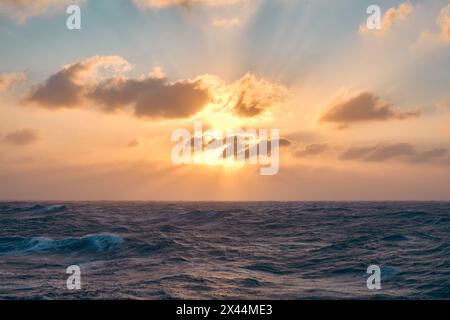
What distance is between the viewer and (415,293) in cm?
1848

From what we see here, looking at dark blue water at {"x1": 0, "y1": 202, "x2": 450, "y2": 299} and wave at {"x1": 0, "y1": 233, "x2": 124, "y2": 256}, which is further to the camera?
wave at {"x1": 0, "y1": 233, "x2": 124, "y2": 256}

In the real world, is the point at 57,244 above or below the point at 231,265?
below

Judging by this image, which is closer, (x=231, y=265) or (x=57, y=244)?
(x=231, y=265)

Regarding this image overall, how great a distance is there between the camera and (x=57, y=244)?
36.6 meters

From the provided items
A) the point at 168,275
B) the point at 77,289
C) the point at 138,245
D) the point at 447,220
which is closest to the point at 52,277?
the point at 77,289

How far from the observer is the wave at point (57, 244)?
1322 inches

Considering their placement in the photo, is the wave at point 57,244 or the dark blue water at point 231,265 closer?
the dark blue water at point 231,265

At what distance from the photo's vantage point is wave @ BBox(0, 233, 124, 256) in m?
33.6
